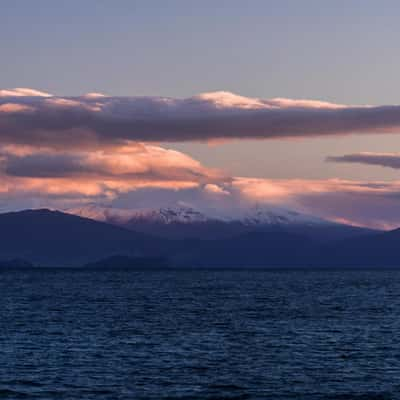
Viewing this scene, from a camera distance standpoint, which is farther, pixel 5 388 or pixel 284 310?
pixel 284 310

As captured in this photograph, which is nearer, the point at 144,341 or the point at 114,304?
the point at 144,341

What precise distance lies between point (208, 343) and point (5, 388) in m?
30.3

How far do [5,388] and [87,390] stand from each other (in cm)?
577

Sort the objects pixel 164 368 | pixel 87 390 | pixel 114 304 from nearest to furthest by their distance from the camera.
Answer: pixel 87 390 < pixel 164 368 < pixel 114 304

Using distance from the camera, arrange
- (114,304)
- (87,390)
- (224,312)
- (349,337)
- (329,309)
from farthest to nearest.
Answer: (114,304) → (329,309) → (224,312) → (349,337) → (87,390)

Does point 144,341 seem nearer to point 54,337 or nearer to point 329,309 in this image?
point 54,337

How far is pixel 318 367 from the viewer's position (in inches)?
3017

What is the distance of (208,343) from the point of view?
306 ft

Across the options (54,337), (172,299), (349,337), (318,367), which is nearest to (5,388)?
(318,367)

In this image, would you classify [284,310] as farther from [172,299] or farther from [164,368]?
[164,368]

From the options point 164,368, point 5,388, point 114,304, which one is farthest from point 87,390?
point 114,304

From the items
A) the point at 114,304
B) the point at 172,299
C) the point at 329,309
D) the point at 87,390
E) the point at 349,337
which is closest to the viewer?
the point at 87,390

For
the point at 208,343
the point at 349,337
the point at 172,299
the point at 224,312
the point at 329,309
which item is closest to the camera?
the point at 208,343

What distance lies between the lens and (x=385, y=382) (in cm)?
6975
